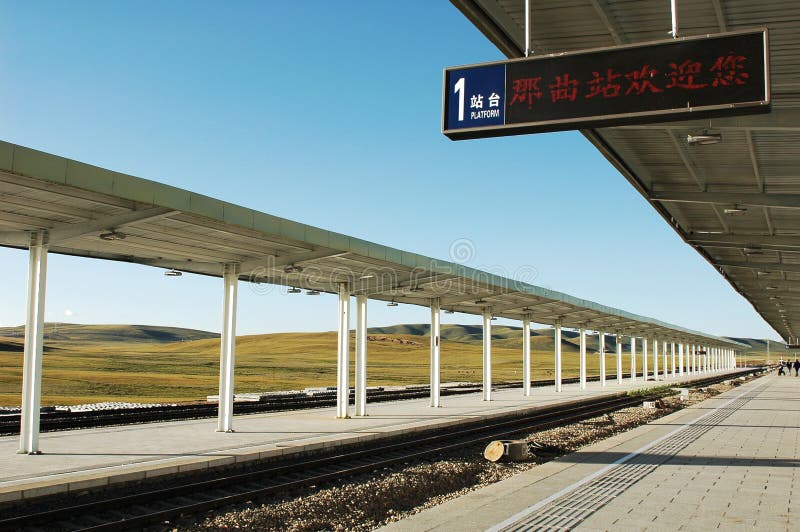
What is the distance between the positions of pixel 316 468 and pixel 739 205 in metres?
9.94

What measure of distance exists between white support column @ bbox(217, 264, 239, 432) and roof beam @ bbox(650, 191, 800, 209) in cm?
998

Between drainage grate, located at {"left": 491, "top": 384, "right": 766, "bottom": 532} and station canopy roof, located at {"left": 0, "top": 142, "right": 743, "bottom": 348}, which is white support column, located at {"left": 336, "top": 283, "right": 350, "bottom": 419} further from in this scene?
drainage grate, located at {"left": 491, "top": 384, "right": 766, "bottom": 532}

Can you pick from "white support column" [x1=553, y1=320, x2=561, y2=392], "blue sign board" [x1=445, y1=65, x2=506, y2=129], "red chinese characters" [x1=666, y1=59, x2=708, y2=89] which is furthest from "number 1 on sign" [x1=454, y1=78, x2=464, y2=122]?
"white support column" [x1=553, y1=320, x2=561, y2=392]

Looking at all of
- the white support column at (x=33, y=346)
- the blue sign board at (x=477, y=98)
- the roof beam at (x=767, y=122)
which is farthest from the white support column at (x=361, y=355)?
the blue sign board at (x=477, y=98)

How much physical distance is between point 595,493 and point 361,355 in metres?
13.6

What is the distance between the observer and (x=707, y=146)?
12461 millimetres

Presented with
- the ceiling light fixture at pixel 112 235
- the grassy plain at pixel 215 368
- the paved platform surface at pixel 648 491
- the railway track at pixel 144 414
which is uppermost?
the ceiling light fixture at pixel 112 235

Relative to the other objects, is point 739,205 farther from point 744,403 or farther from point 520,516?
point 744,403

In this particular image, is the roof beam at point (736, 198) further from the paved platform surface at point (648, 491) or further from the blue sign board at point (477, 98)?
the blue sign board at point (477, 98)

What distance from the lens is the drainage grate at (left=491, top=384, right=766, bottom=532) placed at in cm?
830

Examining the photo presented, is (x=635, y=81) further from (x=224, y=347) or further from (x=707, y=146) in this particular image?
(x=224, y=347)

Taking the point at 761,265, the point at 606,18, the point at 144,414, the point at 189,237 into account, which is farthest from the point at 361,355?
the point at 606,18

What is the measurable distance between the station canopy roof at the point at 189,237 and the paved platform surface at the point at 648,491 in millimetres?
6720

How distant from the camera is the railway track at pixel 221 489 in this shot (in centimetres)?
920
